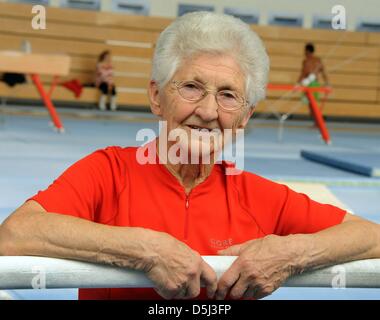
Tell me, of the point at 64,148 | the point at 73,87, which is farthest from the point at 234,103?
the point at 73,87

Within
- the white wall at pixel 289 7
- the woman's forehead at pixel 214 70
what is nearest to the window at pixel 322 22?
the white wall at pixel 289 7

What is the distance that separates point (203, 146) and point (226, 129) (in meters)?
0.06

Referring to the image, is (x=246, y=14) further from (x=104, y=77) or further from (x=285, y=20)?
(x=104, y=77)

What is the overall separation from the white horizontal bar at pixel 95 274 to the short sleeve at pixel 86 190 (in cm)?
24

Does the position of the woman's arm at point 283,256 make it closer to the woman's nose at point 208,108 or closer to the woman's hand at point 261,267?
the woman's hand at point 261,267

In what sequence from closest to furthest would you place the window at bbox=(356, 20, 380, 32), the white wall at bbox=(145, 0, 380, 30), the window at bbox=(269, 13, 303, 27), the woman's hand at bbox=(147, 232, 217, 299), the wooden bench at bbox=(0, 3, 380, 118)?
the woman's hand at bbox=(147, 232, 217, 299) < the wooden bench at bbox=(0, 3, 380, 118) < the white wall at bbox=(145, 0, 380, 30) < the window at bbox=(269, 13, 303, 27) < the window at bbox=(356, 20, 380, 32)

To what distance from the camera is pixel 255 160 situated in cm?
670

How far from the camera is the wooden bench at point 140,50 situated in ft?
44.7

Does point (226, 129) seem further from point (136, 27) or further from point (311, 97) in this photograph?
point (136, 27)

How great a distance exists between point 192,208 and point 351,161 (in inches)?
203

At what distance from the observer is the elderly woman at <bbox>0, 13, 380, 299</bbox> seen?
1176 millimetres

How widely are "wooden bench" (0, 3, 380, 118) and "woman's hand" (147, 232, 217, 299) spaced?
1209 centimetres

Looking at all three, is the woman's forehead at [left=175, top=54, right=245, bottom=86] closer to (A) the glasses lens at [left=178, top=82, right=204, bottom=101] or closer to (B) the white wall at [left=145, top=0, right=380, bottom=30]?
(A) the glasses lens at [left=178, top=82, right=204, bottom=101]

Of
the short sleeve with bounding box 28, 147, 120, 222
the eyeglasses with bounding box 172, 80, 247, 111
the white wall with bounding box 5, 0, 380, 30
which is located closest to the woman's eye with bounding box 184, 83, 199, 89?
the eyeglasses with bounding box 172, 80, 247, 111
